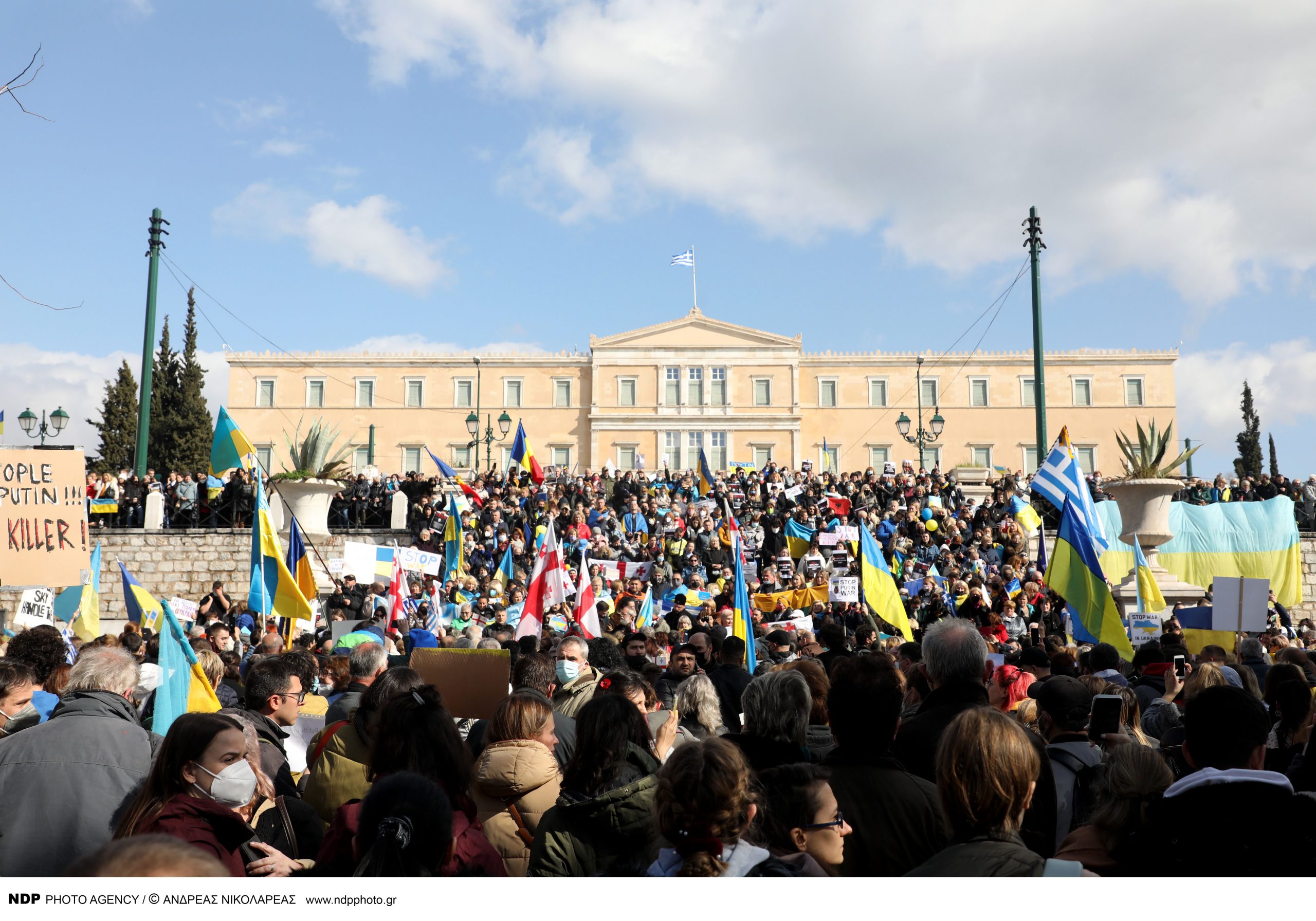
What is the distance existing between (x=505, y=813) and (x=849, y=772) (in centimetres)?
121

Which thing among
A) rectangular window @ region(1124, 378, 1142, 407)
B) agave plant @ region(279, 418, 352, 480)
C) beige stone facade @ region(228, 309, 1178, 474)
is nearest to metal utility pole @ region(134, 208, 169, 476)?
agave plant @ region(279, 418, 352, 480)

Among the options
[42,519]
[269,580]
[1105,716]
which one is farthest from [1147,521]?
[42,519]

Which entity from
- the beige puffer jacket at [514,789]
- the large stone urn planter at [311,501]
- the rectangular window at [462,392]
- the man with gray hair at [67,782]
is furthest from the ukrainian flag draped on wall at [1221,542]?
the rectangular window at [462,392]

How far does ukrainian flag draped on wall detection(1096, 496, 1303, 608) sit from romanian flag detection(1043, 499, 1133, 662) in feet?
27.1

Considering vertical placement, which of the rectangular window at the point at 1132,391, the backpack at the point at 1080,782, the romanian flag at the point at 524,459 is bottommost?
the backpack at the point at 1080,782

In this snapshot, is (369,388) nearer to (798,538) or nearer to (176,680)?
(798,538)

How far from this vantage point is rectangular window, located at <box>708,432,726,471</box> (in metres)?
68.4

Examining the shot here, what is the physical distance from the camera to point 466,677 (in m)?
5.38

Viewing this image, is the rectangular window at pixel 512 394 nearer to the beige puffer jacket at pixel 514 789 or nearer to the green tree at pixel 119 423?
the green tree at pixel 119 423

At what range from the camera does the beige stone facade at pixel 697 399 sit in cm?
6825

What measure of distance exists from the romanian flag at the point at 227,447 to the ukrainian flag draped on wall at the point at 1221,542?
1275cm

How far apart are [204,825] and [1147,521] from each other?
15182 mm
